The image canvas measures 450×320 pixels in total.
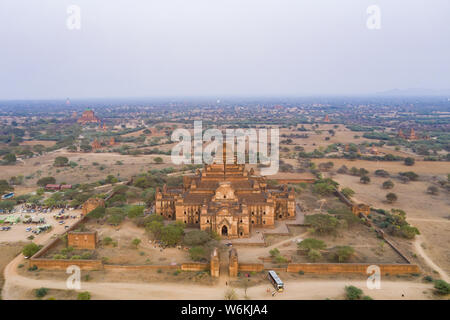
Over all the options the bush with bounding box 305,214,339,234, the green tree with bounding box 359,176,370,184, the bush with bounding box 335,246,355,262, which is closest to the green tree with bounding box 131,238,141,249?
the bush with bounding box 305,214,339,234

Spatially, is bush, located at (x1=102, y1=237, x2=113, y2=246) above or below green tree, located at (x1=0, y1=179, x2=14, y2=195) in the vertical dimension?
below

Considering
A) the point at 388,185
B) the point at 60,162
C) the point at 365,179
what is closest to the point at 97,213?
the point at 60,162

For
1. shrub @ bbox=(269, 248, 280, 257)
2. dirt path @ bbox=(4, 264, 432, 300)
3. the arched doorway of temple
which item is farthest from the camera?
the arched doorway of temple

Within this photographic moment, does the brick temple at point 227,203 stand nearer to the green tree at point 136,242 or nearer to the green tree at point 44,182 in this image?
the green tree at point 136,242

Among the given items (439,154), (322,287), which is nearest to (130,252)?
(322,287)

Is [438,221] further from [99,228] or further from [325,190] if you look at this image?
[99,228]

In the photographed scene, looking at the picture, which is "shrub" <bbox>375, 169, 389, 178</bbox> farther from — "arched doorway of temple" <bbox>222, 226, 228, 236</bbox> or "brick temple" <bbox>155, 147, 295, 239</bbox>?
"arched doorway of temple" <bbox>222, 226, 228, 236</bbox>
